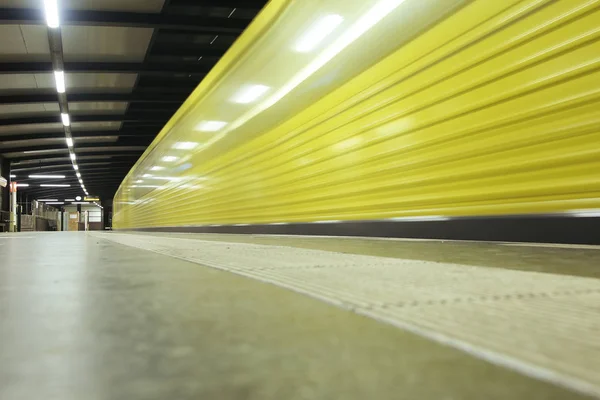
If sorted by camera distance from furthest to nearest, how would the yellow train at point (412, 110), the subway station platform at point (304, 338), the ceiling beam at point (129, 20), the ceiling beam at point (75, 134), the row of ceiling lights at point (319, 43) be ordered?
the ceiling beam at point (75, 134) < the ceiling beam at point (129, 20) < the row of ceiling lights at point (319, 43) < the yellow train at point (412, 110) < the subway station platform at point (304, 338)

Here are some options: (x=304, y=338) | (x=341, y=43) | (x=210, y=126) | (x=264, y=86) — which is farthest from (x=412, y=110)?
(x=210, y=126)

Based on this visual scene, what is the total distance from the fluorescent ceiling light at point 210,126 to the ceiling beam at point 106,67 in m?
3.29

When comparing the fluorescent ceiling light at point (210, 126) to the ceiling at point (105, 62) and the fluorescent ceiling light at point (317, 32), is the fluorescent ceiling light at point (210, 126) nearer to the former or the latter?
the ceiling at point (105, 62)

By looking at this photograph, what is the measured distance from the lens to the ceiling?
29.7 feet

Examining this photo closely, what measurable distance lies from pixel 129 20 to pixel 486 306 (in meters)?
9.67

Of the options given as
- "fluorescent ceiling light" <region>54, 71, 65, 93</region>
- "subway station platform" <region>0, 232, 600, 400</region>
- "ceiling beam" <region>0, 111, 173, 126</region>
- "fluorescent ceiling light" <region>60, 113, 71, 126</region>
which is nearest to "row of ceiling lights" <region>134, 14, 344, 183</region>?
"fluorescent ceiling light" <region>54, 71, 65, 93</region>

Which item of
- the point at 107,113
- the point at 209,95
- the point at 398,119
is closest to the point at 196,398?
the point at 398,119

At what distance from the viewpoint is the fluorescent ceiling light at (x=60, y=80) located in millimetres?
11641

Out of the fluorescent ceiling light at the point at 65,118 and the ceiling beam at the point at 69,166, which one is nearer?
the fluorescent ceiling light at the point at 65,118

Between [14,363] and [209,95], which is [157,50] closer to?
[209,95]

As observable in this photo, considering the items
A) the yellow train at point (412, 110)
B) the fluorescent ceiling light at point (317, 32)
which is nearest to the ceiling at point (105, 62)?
the yellow train at point (412, 110)

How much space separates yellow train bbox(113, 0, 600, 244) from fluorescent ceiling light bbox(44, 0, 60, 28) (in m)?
3.29

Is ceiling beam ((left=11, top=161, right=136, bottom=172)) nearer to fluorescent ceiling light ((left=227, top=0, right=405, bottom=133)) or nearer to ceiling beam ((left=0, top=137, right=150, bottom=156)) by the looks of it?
ceiling beam ((left=0, top=137, right=150, bottom=156))

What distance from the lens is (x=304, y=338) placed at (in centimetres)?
84
